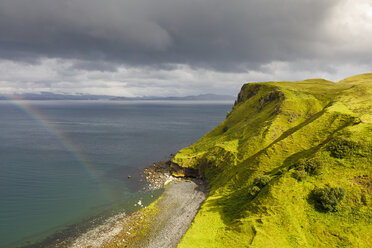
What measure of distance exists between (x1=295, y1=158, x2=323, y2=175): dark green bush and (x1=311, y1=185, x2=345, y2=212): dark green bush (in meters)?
4.47

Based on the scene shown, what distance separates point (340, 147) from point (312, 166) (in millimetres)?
9042

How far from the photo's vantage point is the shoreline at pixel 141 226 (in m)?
43.0

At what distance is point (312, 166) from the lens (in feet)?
136

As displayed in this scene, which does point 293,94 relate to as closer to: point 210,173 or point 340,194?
point 210,173

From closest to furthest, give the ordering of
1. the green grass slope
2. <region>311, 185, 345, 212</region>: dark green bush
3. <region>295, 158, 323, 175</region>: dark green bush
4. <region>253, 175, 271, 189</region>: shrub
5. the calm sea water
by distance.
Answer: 1. the green grass slope
2. <region>311, 185, 345, 212</region>: dark green bush
3. <region>295, 158, 323, 175</region>: dark green bush
4. <region>253, 175, 271, 189</region>: shrub
5. the calm sea water

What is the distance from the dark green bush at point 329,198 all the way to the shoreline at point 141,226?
27.4 m

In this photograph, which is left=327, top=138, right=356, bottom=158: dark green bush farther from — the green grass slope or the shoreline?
the shoreline

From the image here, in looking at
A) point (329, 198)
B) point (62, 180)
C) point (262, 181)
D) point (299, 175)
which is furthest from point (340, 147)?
point (62, 180)

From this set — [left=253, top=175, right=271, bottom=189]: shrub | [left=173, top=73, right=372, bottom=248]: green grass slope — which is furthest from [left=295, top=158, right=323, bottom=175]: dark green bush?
[left=253, top=175, right=271, bottom=189]: shrub

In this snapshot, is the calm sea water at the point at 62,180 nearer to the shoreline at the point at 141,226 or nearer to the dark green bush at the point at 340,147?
the shoreline at the point at 141,226

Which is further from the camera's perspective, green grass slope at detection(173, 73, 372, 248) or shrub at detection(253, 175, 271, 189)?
shrub at detection(253, 175, 271, 189)

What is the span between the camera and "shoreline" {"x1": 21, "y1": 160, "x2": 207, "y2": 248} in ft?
141

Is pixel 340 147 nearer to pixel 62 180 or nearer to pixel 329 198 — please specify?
pixel 329 198

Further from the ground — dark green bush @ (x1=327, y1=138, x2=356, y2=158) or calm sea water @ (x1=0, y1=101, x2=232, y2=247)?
dark green bush @ (x1=327, y1=138, x2=356, y2=158)
